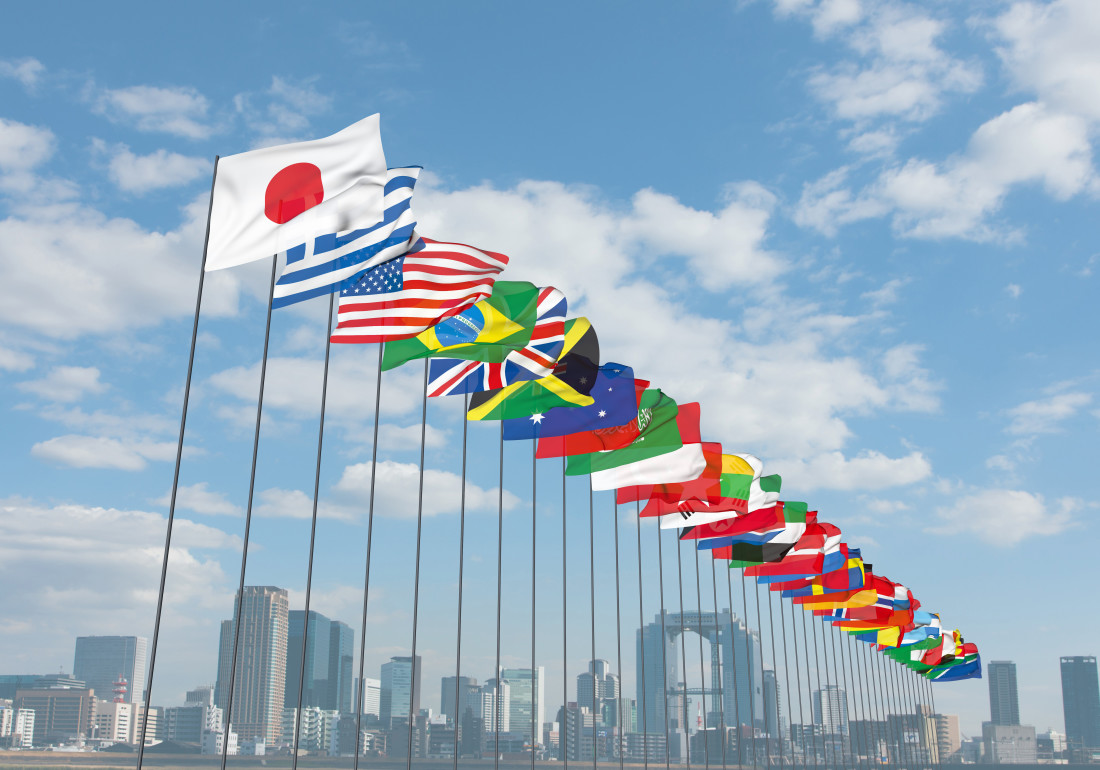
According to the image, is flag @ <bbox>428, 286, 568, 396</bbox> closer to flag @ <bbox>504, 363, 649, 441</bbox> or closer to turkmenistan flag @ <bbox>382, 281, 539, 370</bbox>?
turkmenistan flag @ <bbox>382, 281, 539, 370</bbox>

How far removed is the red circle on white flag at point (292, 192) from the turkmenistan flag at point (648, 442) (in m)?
11.8

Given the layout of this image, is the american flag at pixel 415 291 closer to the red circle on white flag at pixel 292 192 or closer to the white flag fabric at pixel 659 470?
the red circle on white flag at pixel 292 192

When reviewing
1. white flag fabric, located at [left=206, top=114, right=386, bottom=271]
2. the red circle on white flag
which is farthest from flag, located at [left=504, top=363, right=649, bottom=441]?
the red circle on white flag

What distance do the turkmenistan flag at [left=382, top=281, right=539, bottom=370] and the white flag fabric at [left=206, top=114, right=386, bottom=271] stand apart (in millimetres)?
3397

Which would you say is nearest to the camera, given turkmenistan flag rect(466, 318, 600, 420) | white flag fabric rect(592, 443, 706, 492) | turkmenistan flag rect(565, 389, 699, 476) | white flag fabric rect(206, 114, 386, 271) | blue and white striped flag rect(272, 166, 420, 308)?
white flag fabric rect(206, 114, 386, 271)

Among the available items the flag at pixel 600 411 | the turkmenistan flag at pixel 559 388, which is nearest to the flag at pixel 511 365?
the turkmenistan flag at pixel 559 388

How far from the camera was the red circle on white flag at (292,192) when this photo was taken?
1522cm

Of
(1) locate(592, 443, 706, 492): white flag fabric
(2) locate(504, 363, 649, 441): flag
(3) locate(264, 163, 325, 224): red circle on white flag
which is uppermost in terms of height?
(3) locate(264, 163, 325, 224): red circle on white flag

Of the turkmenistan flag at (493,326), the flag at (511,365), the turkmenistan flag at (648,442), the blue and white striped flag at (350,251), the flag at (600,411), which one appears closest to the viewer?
the blue and white striped flag at (350,251)

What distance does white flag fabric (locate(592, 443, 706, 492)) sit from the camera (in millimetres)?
26000

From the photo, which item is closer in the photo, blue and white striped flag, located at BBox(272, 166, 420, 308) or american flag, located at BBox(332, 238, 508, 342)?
blue and white striped flag, located at BBox(272, 166, 420, 308)

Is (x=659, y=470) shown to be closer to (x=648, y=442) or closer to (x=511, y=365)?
(x=648, y=442)

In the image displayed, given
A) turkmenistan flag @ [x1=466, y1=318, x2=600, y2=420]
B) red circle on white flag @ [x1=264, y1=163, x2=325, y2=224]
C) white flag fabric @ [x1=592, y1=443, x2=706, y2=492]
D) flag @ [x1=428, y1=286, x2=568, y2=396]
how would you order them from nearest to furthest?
red circle on white flag @ [x1=264, y1=163, x2=325, y2=224], flag @ [x1=428, y1=286, x2=568, y2=396], turkmenistan flag @ [x1=466, y1=318, x2=600, y2=420], white flag fabric @ [x1=592, y1=443, x2=706, y2=492]

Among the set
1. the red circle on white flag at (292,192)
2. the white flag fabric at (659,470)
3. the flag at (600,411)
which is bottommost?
the white flag fabric at (659,470)
